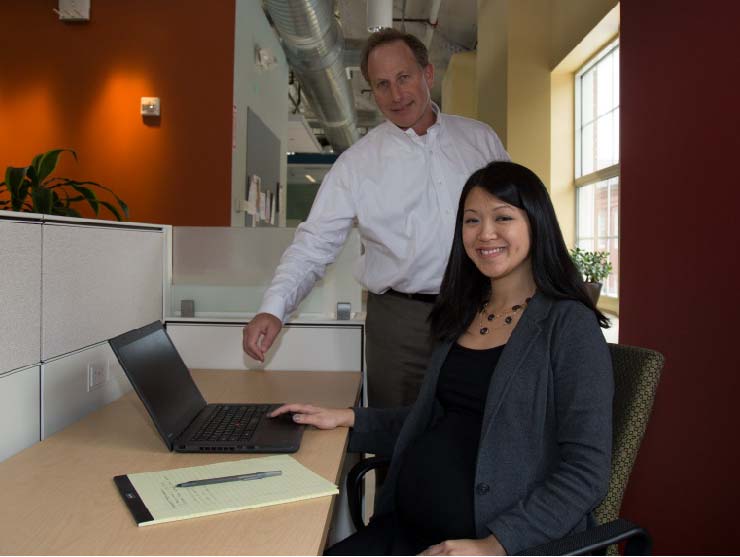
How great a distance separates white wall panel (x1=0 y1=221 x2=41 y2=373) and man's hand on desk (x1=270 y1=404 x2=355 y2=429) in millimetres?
566

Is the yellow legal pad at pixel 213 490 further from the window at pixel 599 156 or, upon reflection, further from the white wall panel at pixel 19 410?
the window at pixel 599 156

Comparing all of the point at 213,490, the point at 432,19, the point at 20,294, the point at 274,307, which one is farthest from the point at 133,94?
the point at 213,490

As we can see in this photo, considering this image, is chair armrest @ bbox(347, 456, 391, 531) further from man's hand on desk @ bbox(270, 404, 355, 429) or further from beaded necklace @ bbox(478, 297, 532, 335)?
beaded necklace @ bbox(478, 297, 532, 335)

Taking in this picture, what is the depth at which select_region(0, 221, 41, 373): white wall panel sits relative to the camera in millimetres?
1339

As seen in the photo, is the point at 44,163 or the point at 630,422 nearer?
the point at 630,422

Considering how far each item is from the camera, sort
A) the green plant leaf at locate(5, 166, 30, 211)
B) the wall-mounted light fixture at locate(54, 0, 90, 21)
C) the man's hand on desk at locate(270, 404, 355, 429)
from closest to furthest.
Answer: the man's hand on desk at locate(270, 404, 355, 429) < the green plant leaf at locate(5, 166, 30, 211) < the wall-mounted light fixture at locate(54, 0, 90, 21)

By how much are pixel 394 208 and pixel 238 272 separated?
0.72 meters

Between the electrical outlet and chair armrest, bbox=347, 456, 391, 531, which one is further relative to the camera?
the electrical outlet

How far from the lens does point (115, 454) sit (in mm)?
1341

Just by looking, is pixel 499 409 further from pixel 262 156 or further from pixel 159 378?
pixel 262 156

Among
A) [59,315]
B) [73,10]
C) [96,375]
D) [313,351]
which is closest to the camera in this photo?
[59,315]

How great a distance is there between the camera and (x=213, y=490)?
1.10 metres

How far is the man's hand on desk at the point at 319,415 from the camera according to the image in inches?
59.6

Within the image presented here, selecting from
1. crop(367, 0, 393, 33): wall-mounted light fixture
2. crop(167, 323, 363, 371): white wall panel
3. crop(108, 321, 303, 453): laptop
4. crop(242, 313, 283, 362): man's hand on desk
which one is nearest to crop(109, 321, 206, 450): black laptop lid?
crop(108, 321, 303, 453): laptop
